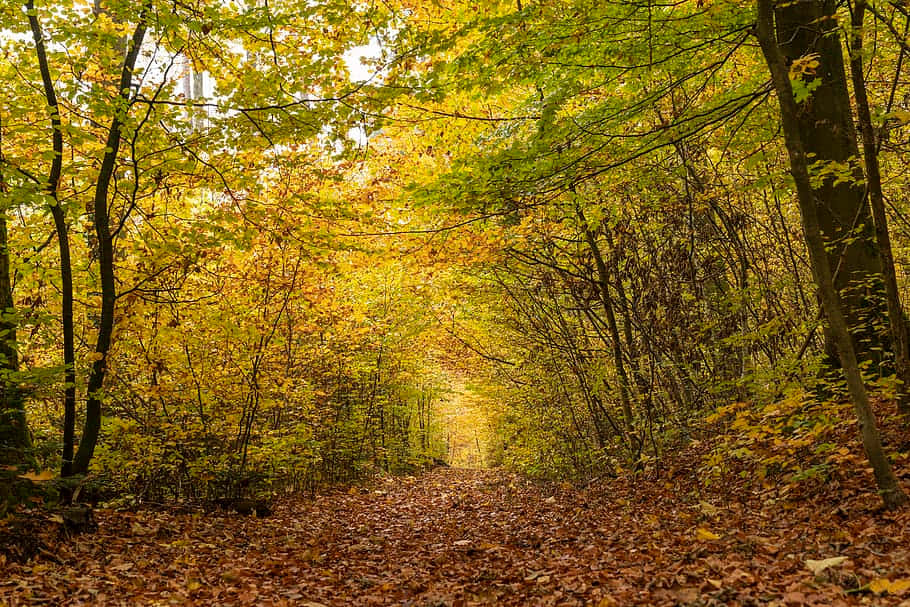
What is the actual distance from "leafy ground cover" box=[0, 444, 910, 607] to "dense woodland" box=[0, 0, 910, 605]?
29 cm

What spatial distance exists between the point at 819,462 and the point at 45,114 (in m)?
9.02

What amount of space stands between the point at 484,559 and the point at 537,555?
0.58 metres

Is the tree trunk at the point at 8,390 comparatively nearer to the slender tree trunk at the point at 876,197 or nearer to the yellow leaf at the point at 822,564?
the yellow leaf at the point at 822,564

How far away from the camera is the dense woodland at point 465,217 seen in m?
5.82

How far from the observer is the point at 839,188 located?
244 inches

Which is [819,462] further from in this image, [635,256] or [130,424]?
[130,424]

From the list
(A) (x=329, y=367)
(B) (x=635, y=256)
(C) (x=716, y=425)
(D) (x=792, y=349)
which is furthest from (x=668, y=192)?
(A) (x=329, y=367)

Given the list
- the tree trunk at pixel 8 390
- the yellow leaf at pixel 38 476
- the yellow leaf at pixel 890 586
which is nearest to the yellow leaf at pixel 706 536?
the yellow leaf at pixel 890 586

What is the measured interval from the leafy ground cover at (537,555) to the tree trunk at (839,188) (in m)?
1.64

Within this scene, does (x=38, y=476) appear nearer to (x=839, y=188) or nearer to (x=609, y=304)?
(x=609, y=304)

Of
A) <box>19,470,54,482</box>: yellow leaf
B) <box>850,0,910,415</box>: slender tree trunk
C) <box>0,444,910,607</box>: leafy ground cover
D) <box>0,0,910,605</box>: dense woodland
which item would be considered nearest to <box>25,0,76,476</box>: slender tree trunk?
<box>0,0,910,605</box>: dense woodland

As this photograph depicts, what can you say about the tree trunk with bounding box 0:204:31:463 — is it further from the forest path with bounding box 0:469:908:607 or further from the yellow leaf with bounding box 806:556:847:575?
the yellow leaf with bounding box 806:556:847:575

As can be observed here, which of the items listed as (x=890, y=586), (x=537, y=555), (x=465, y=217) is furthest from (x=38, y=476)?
(x=890, y=586)

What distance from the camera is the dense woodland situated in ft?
19.1
